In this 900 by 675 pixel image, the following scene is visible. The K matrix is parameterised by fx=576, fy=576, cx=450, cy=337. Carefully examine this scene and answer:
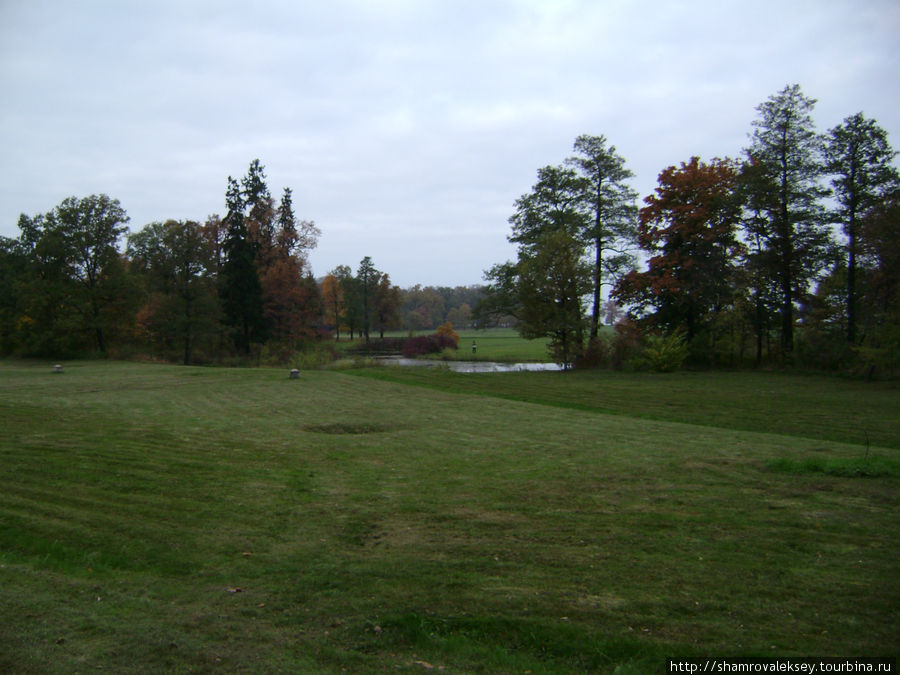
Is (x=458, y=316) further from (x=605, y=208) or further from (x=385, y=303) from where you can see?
(x=605, y=208)

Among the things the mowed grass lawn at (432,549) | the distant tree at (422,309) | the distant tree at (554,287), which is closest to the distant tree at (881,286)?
the distant tree at (554,287)

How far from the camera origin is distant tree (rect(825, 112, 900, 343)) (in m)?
25.7

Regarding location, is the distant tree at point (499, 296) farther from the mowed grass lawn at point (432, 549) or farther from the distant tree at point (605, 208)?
the mowed grass lawn at point (432, 549)

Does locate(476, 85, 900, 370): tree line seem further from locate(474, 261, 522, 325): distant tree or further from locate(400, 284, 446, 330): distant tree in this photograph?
locate(400, 284, 446, 330): distant tree

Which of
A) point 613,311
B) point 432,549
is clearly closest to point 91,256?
point 432,549

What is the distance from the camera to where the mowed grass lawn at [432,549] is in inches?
150

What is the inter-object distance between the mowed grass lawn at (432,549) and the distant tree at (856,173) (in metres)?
18.8

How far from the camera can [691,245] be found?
103ft

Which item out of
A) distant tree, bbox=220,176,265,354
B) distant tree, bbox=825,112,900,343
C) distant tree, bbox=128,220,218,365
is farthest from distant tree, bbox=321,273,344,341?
distant tree, bbox=825,112,900,343

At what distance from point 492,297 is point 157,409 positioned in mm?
25723

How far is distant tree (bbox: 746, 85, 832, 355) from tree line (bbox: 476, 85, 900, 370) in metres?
0.06

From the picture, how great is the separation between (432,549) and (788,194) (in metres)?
29.1

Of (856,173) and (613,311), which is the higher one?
(856,173)

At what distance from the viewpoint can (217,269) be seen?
48.4 metres
